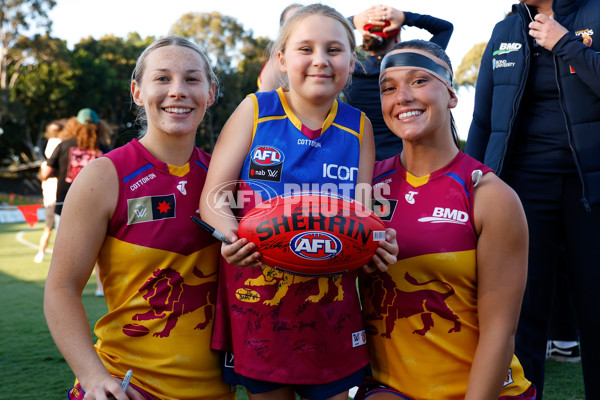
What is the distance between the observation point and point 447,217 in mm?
2162

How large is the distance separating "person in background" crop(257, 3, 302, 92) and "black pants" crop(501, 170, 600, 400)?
1.49 m

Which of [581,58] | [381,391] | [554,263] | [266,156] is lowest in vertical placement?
[381,391]

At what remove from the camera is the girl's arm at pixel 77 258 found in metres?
2.04

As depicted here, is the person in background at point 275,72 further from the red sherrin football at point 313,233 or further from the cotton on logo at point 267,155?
the red sherrin football at point 313,233

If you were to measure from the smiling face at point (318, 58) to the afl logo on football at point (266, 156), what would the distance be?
0.92 ft

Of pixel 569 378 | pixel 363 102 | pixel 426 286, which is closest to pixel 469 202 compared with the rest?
pixel 426 286

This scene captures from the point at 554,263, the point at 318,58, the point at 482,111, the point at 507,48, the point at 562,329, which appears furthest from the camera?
the point at 562,329

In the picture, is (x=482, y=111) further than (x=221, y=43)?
No

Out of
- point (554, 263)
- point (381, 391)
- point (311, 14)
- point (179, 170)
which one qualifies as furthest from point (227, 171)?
point (554, 263)

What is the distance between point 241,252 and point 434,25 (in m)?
2.55

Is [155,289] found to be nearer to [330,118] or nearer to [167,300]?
[167,300]

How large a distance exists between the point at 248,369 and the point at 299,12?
152 centimetres

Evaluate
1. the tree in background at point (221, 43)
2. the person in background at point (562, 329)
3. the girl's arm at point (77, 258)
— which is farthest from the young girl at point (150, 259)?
the tree in background at point (221, 43)

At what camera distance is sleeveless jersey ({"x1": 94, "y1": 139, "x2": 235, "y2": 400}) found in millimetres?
2176
